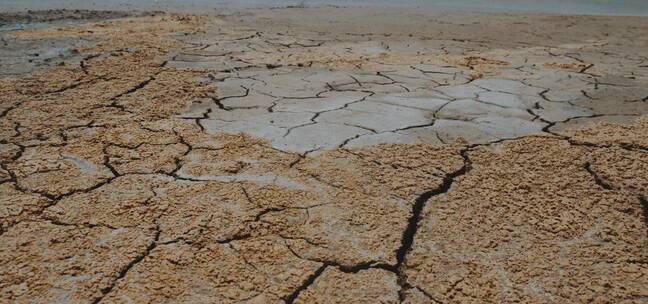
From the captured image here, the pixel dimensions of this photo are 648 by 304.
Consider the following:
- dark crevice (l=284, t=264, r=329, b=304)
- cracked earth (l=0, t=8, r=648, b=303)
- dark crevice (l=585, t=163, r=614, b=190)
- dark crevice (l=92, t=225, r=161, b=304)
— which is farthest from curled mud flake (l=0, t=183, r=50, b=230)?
dark crevice (l=585, t=163, r=614, b=190)

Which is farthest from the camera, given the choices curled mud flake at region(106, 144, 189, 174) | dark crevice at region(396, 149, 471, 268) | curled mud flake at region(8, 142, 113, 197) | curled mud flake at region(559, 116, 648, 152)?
curled mud flake at region(559, 116, 648, 152)

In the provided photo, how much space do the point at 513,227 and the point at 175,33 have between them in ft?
15.2

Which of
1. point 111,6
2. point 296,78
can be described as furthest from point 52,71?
point 111,6

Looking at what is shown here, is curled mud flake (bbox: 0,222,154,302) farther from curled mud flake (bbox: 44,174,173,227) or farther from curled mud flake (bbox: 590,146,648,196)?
curled mud flake (bbox: 590,146,648,196)

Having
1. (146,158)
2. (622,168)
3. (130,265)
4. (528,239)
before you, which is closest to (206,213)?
(130,265)

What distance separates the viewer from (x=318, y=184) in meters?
1.63

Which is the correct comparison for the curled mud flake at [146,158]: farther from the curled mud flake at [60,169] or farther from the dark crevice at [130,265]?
the dark crevice at [130,265]

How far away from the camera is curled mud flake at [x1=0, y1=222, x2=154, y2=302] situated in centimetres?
109

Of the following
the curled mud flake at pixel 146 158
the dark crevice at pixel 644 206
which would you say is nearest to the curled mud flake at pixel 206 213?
the curled mud flake at pixel 146 158

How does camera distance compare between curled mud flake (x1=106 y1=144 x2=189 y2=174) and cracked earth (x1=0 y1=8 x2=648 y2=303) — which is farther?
curled mud flake (x1=106 y1=144 x2=189 y2=174)

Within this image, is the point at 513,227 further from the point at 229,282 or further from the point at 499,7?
the point at 499,7

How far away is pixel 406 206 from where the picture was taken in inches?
58.4

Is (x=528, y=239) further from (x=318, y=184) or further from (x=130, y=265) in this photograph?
(x=130, y=265)

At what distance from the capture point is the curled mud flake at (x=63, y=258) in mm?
1086
